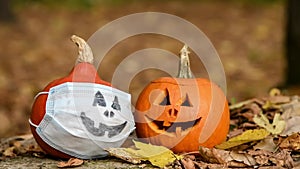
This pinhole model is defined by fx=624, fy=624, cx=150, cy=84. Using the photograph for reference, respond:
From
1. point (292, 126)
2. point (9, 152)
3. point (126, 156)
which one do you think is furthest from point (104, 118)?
point (292, 126)

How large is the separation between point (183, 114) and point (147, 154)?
22cm

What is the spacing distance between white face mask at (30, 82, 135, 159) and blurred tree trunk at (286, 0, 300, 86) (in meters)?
3.44

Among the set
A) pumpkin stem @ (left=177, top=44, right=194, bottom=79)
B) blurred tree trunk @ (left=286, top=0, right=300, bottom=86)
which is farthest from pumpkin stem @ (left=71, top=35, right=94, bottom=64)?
blurred tree trunk @ (left=286, top=0, right=300, bottom=86)

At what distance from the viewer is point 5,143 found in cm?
320

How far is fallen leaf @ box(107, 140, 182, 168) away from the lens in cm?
244

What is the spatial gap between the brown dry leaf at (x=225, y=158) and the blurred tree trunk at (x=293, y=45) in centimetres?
331

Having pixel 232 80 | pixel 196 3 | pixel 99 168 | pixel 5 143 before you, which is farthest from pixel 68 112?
pixel 196 3

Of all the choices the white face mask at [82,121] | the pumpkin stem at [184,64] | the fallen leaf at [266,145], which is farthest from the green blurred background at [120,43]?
the white face mask at [82,121]

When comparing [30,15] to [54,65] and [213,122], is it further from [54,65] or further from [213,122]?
[213,122]

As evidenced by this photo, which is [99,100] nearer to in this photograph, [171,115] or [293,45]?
[171,115]

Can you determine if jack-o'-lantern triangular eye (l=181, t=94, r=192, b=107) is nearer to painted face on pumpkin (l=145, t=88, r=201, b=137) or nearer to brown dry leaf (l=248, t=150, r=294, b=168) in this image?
painted face on pumpkin (l=145, t=88, r=201, b=137)

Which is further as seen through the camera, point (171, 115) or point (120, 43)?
point (120, 43)

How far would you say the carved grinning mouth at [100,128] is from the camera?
246 centimetres

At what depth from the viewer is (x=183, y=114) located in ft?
8.36
